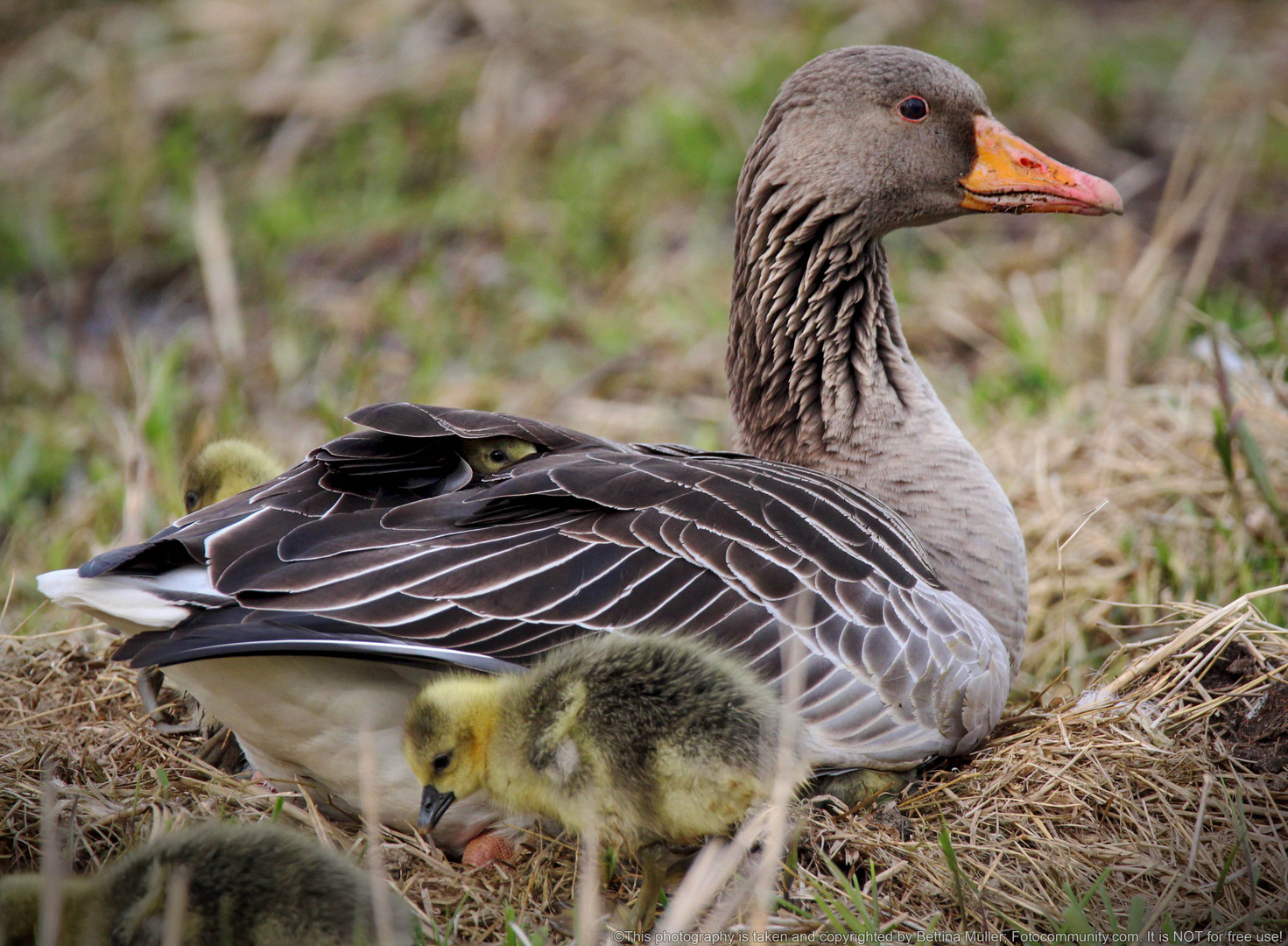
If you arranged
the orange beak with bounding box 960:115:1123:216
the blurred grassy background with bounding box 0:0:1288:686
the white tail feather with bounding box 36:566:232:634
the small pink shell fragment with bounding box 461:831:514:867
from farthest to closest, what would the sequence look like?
the blurred grassy background with bounding box 0:0:1288:686, the orange beak with bounding box 960:115:1123:216, the small pink shell fragment with bounding box 461:831:514:867, the white tail feather with bounding box 36:566:232:634

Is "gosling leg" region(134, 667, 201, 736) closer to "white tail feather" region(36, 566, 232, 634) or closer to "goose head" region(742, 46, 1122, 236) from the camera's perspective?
"white tail feather" region(36, 566, 232, 634)

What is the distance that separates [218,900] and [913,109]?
10.0 feet

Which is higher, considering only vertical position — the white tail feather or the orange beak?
the orange beak

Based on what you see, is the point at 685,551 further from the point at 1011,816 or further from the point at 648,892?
the point at 1011,816

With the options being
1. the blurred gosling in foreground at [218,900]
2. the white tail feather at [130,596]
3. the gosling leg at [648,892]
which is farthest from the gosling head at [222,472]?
the gosling leg at [648,892]

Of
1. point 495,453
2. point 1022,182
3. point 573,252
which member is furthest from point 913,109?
point 573,252

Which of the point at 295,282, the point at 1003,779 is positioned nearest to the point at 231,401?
the point at 295,282

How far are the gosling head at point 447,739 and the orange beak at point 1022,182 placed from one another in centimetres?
234

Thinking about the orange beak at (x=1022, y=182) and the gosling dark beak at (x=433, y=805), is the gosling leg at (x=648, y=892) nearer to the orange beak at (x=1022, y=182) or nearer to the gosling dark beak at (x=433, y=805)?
the gosling dark beak at (x=433, y=805)

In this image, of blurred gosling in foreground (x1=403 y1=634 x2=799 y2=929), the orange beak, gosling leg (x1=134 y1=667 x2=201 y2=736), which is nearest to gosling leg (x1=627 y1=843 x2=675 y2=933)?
blurred gosling in foreground (x1=403 y1=634 x2=799 y2=929)

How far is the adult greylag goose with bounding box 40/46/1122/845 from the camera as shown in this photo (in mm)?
2822

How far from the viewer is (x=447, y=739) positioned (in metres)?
2.66

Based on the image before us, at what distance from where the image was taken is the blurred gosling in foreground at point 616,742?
2557 millimetres

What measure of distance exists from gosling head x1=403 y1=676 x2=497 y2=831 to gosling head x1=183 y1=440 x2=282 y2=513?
4.84 feet
